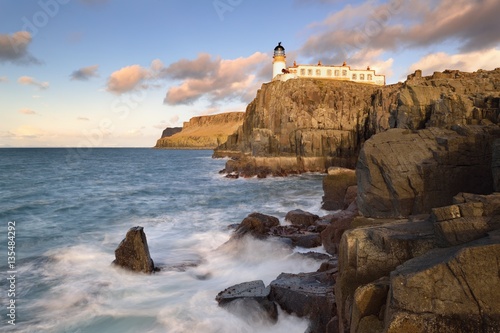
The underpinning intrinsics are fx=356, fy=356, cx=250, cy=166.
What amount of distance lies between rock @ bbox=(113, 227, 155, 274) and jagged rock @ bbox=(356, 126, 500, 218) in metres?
7.98

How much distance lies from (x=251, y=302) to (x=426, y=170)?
7.05 meters

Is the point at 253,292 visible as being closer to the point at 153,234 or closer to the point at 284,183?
the point at 153,234

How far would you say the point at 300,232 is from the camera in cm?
1566

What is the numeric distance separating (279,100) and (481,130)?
55.9 m

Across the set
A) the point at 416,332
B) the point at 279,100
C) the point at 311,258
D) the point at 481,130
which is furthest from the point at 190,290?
the point at 279,100

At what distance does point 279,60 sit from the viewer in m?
80.6

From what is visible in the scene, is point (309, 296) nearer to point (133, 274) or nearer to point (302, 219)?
point (133, 274)

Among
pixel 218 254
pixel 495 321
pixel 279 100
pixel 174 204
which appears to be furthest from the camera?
pixel 279 100

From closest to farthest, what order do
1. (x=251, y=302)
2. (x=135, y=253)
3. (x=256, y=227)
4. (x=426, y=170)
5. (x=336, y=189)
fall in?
1. (x=251, y=302)
2. (x=426, y=170)
3. (x=135, y=253)
4. (x=256, y=227)
5. (x=336, y=189)

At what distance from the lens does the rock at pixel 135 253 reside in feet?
41.2

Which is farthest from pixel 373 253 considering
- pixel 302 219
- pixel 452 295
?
pixel 302 219

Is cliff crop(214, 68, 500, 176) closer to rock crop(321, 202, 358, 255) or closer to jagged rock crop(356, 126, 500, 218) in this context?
jagged rock crop(356, 126, 500, 218)

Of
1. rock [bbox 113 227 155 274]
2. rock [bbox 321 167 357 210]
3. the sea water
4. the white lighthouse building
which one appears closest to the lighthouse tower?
the white lighthouse building

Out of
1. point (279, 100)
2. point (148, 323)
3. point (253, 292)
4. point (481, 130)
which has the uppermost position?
point (279, 100)
